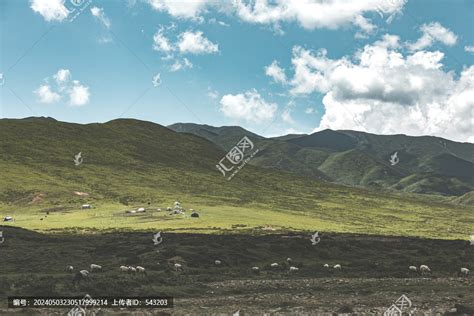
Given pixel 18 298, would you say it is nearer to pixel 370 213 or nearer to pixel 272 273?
pixel 272 273

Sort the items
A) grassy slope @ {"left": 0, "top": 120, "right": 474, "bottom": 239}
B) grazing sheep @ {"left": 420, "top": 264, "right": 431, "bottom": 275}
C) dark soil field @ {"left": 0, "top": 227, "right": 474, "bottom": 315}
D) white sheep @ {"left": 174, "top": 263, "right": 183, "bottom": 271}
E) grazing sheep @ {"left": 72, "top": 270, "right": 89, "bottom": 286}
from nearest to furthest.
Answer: dark soil field @ {"left": 0, "top": 227, "right": 474, "bottom": 315} → grazing sheep @ {"left": 72, "top": 270, "right": 89, "bottom": 286} → white sheep @ {"left": 174, "top": 263, "right": 183, "bottom": 271} → grazing sheep @ {"left": 420, "top": 264, "right": 431, "bottom": 275} → grassy slope @ {"left": 0, "top": 120, "right": 474, "bottom": 239}

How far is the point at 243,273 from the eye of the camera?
48.3 meters

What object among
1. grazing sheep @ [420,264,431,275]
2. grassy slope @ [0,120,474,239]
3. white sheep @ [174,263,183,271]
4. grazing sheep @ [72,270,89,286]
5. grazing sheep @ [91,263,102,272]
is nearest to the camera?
grazing sheep @ [72,270,89,286]

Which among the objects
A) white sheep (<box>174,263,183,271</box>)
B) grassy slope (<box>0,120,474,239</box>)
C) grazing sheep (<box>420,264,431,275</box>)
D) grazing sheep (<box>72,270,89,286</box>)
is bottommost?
grazing sheep (<box>420,264,431,275</box>)

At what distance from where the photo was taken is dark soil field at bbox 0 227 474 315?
3247 centimetres

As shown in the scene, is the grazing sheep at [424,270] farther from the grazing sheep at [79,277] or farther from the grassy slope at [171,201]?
the grassy slope at [171,201]

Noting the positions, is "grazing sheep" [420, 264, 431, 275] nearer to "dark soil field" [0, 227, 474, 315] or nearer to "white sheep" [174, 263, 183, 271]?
"dark soil field" [0, 227, 474, 315]

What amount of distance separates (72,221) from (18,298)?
70.6 metres

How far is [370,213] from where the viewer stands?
15962 cm

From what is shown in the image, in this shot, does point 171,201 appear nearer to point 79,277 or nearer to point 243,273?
point 243,273

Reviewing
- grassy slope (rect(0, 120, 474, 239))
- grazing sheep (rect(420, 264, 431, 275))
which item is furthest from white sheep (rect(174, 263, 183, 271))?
grassy slope (rect(0, 120, 474, 239))

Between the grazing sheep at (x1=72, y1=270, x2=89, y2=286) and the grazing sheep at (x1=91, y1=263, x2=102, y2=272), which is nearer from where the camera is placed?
the grazing sheep at (x1=72, y1=270, x2=89, y2=286)

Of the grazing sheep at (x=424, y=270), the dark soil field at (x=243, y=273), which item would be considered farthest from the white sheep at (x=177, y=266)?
the grazing sheep at (x=424, y=270)

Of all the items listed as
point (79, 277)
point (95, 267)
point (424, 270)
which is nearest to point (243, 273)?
point (95, 267)
